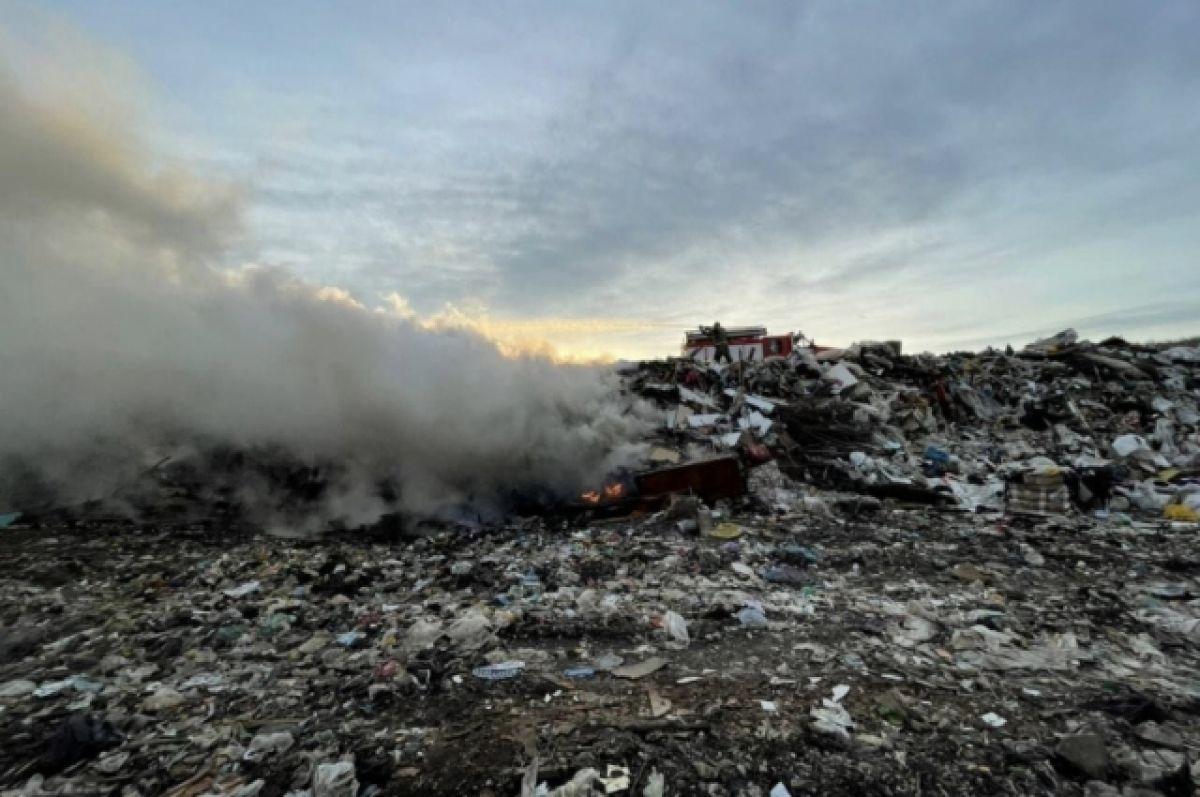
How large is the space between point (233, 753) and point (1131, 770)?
335 cm

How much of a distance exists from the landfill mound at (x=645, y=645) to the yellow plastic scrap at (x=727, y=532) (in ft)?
0.11

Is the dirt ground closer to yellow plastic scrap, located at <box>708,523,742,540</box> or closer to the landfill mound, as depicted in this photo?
the landfill mound

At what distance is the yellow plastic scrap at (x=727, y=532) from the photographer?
16.6ft

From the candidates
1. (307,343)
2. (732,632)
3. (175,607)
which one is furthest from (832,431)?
(175,607)

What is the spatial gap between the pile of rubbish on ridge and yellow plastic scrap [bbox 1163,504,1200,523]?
14 millimetres

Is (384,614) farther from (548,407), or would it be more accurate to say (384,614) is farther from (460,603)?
(548,407)

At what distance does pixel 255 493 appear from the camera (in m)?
5.77

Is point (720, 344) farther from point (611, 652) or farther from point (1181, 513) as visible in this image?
point (611, 652)

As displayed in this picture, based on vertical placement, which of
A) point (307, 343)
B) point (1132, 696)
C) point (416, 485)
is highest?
point (307, 343)

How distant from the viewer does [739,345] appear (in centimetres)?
1455

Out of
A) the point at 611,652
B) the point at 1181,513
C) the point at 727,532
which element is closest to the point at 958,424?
the point at 1181,513

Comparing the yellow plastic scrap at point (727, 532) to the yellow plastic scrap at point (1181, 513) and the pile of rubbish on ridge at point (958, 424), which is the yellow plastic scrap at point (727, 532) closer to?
the pile of rubbish on ridge at point (958, 424)

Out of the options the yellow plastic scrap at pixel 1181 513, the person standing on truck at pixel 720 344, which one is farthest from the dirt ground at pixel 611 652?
the person standing on truck at pixel 720 344

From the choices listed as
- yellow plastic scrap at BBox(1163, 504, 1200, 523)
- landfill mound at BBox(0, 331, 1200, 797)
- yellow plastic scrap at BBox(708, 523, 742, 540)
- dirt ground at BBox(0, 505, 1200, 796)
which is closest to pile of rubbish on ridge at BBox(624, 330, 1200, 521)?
yellow plastic scrap at BBox(1163, 504, 1200, 523)
